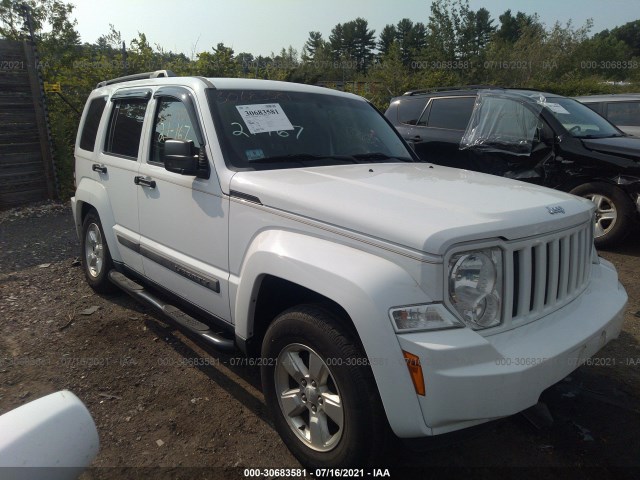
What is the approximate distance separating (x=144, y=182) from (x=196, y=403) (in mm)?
1631

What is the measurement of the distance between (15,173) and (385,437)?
28.5ft

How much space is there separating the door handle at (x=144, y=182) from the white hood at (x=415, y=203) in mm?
981

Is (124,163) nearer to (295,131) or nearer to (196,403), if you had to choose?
(295,131)

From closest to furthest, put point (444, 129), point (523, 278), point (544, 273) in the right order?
point (523, 278)
point (544, 273)
point (444, 129)

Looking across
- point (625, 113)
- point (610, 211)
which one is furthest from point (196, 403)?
point (625, 113)

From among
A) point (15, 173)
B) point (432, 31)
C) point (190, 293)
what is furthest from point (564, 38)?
point (190, 293)

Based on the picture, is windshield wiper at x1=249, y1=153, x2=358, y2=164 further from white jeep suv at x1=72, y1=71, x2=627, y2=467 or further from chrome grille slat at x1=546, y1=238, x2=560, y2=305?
chrome grille slat at x1=546, y1=238, x2=560, y2=305

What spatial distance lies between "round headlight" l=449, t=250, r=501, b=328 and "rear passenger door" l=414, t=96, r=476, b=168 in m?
5.14

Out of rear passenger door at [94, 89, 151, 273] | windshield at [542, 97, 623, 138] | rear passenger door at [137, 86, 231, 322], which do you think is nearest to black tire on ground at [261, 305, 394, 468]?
rear passenger door at [137, 86, 231, 322]

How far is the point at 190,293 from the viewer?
3.25 meters

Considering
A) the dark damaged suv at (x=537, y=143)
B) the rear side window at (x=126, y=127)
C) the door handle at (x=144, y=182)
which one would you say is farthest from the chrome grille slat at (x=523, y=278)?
the dark damaged suv at (x=537, y=143)

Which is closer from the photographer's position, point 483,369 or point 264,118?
point 483,369

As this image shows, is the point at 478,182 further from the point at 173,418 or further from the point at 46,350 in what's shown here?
the point at 46,350

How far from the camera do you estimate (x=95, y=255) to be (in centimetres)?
480
